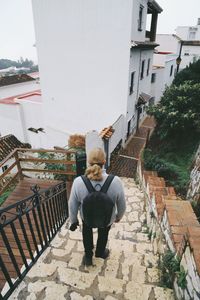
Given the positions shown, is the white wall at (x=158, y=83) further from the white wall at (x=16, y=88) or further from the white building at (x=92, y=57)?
the white wall at (x=16, y=88)

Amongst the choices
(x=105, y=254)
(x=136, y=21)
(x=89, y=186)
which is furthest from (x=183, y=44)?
(x=89, y=186)

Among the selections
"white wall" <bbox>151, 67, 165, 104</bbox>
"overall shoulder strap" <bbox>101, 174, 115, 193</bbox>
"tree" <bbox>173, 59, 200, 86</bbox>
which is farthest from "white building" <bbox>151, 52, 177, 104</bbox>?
"overall shoulder strap" <bbox>101, 174, 115, 193</bbox>

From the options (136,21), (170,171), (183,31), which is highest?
(136,21)

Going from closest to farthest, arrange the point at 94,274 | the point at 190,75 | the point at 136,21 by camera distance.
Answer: the point at 94,274, the point at 136,21, the point at 190,75

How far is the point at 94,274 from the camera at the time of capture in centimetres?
306

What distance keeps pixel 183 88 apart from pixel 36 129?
42.2 feet

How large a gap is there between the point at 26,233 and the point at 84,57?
1046 cm

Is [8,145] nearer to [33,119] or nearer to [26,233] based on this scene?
[33,119]

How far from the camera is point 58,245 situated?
12.0 ft

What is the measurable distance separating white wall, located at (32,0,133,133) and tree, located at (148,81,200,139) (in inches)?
117

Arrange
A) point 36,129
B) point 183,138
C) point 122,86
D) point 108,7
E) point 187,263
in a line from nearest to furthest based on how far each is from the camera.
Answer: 1. point 187,263
2. point 183,138
3. point 108,7
4. point 122,86
5. point 36,129

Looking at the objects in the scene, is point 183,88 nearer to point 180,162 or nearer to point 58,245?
point 180,162

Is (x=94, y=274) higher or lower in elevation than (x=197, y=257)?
lower

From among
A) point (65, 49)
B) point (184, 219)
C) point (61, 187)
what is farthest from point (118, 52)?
point (184, 219)
